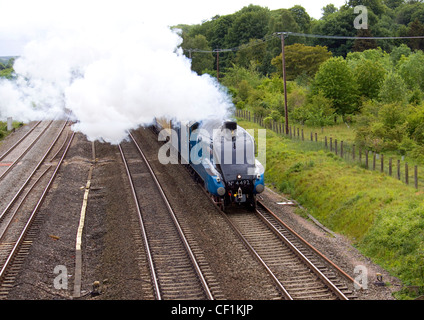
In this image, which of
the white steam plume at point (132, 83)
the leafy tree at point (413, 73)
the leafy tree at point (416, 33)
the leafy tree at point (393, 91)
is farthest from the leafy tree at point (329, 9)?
the white steam plume at point (132, 83)

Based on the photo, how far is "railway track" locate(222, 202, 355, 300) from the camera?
39.1 ft

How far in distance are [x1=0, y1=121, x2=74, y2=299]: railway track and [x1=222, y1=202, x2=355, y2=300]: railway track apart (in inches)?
268

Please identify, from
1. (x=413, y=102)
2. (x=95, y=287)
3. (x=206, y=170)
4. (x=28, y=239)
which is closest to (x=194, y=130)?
(x=206, y=170)

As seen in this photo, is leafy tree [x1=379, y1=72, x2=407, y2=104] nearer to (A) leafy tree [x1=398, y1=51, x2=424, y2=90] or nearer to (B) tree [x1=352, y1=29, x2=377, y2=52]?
(A) leafy tree [x1=398, y1=51, x2=424, y2=90]

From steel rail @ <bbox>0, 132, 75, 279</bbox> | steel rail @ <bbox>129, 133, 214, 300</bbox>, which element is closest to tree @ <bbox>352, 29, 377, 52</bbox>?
steel rail @ <bbox>129, 133, 214, 300</bbox>

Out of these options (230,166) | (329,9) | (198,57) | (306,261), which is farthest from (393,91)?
(329,9)

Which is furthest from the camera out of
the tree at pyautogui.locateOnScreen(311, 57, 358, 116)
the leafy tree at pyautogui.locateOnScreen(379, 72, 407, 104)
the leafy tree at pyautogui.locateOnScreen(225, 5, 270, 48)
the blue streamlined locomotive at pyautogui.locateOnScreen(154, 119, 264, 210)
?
the leafy tree at pyautogui.locateOnScreen(225, 5, 270, 48)

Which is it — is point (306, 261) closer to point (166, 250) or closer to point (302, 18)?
point (166, 250)

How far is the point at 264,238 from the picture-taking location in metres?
15.9

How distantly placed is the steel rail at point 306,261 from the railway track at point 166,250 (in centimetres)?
278

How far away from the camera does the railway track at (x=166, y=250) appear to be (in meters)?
12.2

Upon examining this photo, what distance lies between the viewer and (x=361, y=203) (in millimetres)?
17250

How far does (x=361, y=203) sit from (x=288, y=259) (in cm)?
457

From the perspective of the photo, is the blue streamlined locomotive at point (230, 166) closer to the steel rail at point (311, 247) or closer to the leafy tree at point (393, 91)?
the steel rail at point (311, 247)
